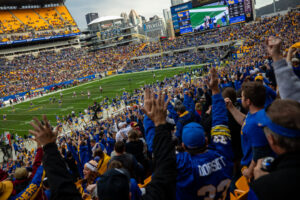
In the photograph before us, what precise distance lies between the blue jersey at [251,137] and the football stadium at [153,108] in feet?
0.04

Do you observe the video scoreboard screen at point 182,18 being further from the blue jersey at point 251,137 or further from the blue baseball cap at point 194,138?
the blue baseball cap at point 194,138

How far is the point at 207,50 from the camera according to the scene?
4781 cm

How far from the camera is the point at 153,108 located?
1.85 meters

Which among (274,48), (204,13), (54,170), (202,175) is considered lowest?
(202,175)

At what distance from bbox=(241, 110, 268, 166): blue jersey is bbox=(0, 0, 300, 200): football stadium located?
0.04ft

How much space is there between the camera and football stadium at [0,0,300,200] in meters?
1.71

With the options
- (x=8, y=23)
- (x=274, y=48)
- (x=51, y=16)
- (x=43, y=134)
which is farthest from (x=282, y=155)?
(x=51, y=16)

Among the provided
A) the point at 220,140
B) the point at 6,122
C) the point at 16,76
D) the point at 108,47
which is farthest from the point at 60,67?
the point at 220,140

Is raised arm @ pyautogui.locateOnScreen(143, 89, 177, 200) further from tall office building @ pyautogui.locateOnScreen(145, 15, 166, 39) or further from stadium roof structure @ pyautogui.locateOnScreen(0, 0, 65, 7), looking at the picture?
tall office building @ pyautogui.locateOnScreen(145, 15, 166, 39)

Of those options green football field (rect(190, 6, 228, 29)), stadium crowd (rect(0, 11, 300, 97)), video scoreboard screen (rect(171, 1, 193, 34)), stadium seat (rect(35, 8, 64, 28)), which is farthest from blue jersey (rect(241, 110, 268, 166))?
stadium seat (rect(35, 8, 64, 28))

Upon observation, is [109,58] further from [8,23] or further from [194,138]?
[194,138]

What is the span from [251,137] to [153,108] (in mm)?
1159

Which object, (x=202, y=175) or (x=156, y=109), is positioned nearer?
(x=156, y=109)

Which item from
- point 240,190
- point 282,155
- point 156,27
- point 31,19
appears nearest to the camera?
point 282,155
